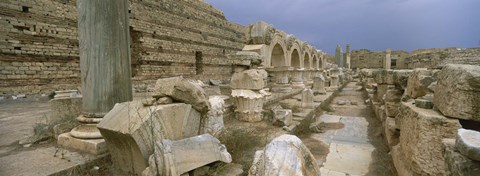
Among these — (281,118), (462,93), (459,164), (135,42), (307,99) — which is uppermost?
(135,42)

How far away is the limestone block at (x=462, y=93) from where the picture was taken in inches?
63.2

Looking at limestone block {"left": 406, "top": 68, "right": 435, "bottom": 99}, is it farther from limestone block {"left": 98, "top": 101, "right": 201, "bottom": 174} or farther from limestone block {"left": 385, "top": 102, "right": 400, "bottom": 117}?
limestone block {"left": 98, "top": 101, "right": 201, "bottom": 174}

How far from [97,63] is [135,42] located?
7999 millimetres

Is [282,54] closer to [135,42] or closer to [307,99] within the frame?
[307,99]

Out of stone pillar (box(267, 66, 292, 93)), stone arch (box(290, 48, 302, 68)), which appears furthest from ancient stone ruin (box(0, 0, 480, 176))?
stone arch (box(290, 48, 302, 68))

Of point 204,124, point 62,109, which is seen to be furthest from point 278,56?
point 62,109

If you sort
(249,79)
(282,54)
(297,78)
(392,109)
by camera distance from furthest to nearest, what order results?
1. (297,78)
2. (282,54)
3. (249,79)
4. (392,109)

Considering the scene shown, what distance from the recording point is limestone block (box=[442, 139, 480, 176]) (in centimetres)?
114

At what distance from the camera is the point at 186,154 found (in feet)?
6.37

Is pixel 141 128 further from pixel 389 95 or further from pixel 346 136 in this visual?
pixel 389 95

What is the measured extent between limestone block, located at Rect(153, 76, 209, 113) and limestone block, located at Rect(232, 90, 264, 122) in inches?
88.3

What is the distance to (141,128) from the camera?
1893mm

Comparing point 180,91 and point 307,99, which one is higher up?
point 180,91

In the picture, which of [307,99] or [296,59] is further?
[296,59]
